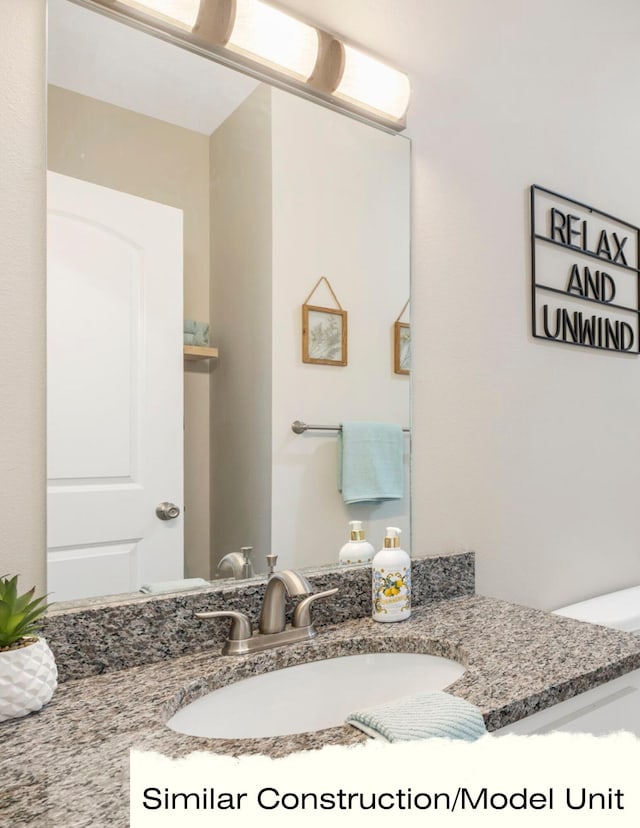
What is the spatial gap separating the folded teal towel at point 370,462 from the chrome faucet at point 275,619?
0.25 meters

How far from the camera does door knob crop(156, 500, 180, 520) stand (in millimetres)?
1026

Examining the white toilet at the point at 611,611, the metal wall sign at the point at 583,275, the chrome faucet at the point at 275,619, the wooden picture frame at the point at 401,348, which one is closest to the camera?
the chrome faucet at the point at 275,619

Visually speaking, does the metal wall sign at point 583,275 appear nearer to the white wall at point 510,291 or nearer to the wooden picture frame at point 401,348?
the white wall at point 510,291

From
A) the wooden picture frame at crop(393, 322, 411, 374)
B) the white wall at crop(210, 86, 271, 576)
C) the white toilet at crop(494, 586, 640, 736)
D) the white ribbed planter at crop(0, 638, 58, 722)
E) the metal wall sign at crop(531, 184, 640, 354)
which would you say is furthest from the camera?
the metal wall sign at crop(531, 184, 640, 354)

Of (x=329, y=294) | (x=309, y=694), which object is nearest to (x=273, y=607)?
(x=309, y=694)

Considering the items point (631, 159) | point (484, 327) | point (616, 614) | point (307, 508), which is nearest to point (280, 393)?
point (307, 508)

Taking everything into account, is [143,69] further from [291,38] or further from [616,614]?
[616,614]

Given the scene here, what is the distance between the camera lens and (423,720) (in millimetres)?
700

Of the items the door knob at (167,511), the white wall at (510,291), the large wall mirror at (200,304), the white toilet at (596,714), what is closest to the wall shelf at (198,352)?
the large wall mirror at (200,304)

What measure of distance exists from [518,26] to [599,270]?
0.69 metres

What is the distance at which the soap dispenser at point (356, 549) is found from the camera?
122 cm

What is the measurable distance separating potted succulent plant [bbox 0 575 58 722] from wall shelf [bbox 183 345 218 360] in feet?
1.48

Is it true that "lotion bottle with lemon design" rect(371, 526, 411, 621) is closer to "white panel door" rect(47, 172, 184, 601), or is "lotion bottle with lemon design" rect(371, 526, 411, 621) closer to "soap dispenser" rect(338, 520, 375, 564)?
"soap dispenser" rect(338, 520, 375, 564)

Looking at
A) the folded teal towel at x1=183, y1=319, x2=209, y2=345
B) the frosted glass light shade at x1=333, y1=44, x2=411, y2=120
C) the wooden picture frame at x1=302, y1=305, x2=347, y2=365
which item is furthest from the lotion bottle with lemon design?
the frosted glass light shade at x1=333, y1=44, x2=411, y2=120
